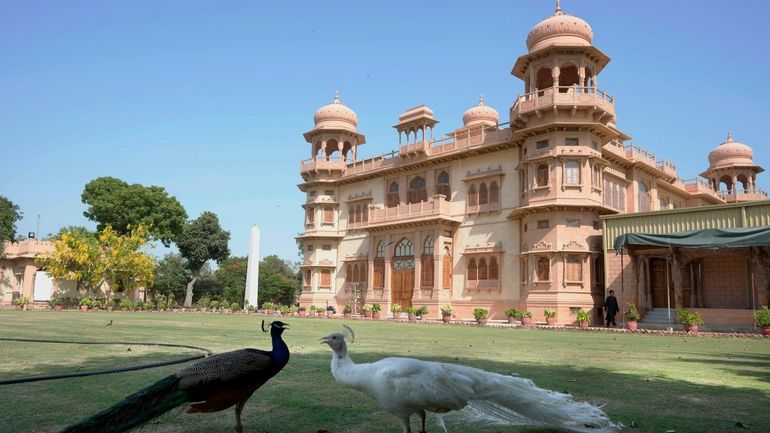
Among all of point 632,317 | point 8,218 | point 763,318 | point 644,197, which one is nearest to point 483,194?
point 644,197

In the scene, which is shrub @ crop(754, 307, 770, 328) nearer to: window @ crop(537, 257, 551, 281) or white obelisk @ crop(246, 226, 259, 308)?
window @ crop(537, 257, 551, 281)

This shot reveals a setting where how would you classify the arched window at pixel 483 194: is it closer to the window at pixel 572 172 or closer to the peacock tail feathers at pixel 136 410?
the window at pixel 572 172

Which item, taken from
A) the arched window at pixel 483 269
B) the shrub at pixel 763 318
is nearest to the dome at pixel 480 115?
the arched window at pixel 483 269

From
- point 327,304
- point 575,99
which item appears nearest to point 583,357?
point 575,99

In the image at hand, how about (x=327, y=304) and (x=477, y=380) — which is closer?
(x=477, y=380)

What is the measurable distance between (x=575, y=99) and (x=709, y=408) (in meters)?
21.4

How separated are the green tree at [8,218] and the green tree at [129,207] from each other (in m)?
8.06

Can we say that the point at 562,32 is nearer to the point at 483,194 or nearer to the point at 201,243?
the point at 483,194

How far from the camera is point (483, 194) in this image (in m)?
29.0

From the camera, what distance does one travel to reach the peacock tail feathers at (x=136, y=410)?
3068 mm

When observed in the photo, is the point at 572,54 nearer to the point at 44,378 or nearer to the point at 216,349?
the point at 216,349

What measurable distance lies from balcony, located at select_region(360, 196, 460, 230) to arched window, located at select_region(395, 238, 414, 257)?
1.04 m

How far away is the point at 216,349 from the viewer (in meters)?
9.29

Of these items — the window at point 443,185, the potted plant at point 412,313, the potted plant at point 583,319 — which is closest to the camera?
the potted plant at point 583,319
